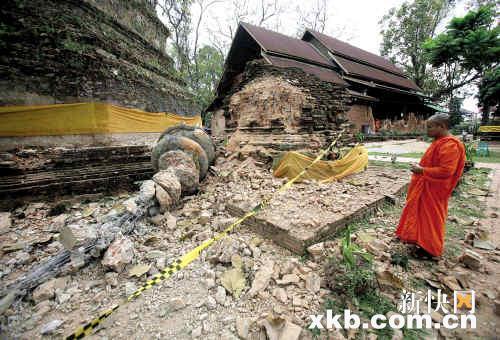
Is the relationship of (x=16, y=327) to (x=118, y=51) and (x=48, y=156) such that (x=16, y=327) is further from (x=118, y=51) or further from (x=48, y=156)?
(x=118, y=51)

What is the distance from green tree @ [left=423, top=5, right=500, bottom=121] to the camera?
46.3ft

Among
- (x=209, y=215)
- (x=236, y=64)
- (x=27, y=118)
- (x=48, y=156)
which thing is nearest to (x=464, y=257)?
(x=209, y=215)

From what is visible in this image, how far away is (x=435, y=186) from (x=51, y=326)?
3747 millimetres

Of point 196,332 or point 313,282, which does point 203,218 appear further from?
point 313,282

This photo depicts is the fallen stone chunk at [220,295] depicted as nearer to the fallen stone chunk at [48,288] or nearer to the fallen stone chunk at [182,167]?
the fallen stone chunk at [48,288]

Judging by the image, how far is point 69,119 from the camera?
4.70m

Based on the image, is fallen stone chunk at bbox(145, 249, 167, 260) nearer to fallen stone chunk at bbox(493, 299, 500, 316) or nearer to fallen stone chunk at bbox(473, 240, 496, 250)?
fallen stone chunk at bbox(493, 299, 500, 316)

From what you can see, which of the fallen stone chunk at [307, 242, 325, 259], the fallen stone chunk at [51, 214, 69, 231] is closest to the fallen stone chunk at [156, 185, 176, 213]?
the fallen stone chunk at [51, 214, 69, 231]

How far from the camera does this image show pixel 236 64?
399 inches

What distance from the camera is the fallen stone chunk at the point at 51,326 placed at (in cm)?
159

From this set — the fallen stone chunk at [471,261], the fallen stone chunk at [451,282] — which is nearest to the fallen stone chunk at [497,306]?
the fallen stone chunk at [451,282]

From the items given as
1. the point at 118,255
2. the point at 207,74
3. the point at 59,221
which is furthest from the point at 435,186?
the point at 207,74

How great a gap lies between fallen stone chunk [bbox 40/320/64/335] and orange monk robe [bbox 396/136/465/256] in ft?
11.3

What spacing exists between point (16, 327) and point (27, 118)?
437cm
